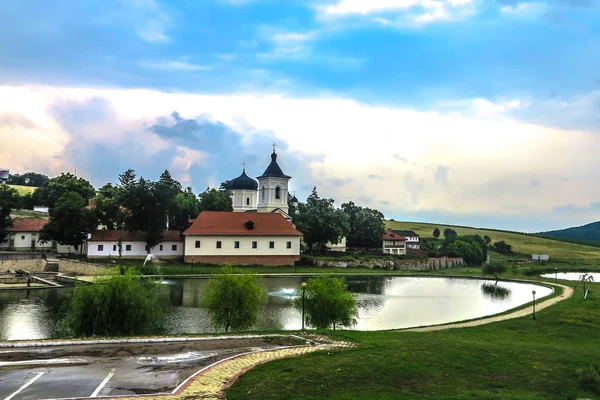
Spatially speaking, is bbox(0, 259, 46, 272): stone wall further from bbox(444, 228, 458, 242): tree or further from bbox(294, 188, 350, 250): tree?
bbox(444, 228, 458, 242): tree

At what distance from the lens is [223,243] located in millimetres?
61875

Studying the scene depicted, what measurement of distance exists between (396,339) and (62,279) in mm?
41604

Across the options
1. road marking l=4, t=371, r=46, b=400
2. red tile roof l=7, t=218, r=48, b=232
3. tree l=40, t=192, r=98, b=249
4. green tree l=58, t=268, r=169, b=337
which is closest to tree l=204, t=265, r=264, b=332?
green tree l=58, t=268, r=169, b=337

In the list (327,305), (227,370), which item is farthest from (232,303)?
(227,370)

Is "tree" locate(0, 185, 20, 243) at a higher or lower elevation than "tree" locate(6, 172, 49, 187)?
lower

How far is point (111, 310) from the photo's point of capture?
21.4m

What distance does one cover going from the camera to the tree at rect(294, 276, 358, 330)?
2486 centimetres

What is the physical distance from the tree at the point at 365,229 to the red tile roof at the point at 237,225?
21.8 m

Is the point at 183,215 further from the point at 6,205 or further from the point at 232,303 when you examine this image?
the point at 232,303

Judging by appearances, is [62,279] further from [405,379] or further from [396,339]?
[405,379]

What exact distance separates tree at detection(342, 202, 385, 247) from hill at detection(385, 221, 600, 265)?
114ft

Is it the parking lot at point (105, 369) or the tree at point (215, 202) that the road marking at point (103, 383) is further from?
the tree at point (215, 202)

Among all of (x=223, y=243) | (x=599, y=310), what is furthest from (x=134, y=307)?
(x=223, y=243)

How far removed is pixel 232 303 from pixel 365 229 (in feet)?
207
